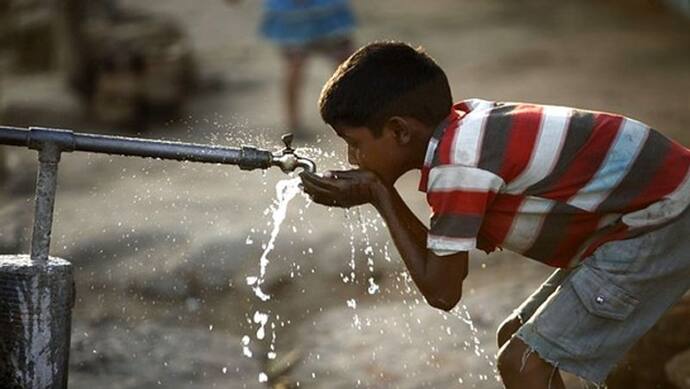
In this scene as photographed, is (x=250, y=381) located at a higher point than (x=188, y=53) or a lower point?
lower

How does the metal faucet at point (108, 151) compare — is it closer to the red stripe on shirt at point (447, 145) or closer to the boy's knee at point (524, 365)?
the red stripe on shirt at point (447, 145)

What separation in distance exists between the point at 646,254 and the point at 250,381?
172 cm

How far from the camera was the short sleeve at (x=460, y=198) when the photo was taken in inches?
125

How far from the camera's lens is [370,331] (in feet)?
16.9

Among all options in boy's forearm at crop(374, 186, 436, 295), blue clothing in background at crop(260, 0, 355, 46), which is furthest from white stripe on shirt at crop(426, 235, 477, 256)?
blue clothing in background at crop(260, 0, 355, 46)

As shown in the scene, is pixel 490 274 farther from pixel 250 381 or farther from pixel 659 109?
pixel 659 109

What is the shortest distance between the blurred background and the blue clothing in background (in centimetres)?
13

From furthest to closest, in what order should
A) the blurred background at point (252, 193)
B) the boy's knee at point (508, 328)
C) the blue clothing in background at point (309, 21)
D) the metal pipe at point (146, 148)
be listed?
the blue clothing in background at point (309, 21) → the blurred background at point (252, 193) → the boy's knee at point (508, 328) → the metal pipe at point (146, 148)

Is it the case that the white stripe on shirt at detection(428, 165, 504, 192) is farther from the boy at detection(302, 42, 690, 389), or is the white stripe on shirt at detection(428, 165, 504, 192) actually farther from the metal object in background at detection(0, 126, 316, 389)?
the metal object in background at detection(0, 126, 316, 389)

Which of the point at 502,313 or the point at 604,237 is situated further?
the point at 502,313

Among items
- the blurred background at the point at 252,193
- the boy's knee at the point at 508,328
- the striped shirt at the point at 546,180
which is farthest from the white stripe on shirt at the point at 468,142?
the blurred background at the point at 252,193

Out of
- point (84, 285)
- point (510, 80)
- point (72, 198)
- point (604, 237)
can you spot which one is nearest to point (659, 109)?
point (510, 80)

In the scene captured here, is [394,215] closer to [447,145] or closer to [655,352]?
[447,145]

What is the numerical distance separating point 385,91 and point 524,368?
2.47 feet
